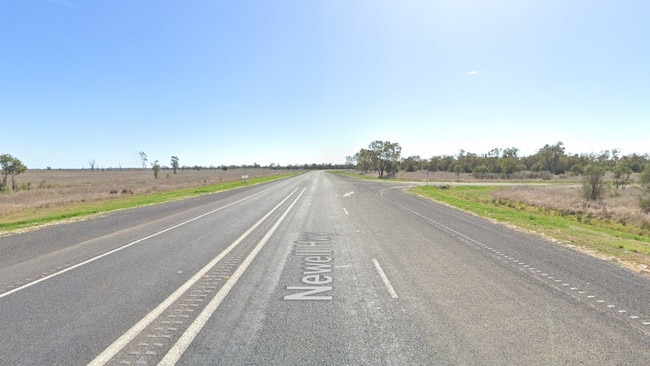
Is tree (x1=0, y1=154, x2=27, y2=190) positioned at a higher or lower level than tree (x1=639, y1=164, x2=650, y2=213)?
higher

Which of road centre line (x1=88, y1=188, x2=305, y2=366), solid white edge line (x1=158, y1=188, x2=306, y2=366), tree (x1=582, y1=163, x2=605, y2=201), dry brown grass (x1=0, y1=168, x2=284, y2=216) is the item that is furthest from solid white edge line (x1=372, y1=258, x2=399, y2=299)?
tree (x1=582, y1=163, x2=605, y2=201)

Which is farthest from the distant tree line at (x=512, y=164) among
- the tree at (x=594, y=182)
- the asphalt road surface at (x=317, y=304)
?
the asphalt road surface at (x=317, y=304)

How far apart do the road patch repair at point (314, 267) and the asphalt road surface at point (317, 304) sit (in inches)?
1.7

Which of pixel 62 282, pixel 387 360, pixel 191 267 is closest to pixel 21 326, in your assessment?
pixel 62 282

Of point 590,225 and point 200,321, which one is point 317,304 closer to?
point 200,321

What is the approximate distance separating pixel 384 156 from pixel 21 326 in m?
87.8

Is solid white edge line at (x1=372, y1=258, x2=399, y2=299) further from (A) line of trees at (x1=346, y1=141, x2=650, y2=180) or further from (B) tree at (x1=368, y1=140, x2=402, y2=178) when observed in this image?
(B) tree at (x1=368, y1=140, x2=402, y2=178)

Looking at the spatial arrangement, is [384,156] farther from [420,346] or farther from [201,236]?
[420,346]

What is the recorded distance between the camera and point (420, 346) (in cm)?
375

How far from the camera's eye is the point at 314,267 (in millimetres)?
7098

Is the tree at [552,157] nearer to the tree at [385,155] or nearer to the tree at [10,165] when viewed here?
the tree at [385,155]

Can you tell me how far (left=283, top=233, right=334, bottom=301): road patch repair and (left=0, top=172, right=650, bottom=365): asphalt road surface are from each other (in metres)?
0.04

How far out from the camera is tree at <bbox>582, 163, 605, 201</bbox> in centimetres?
2877

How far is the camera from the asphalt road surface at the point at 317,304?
12.0 ft
